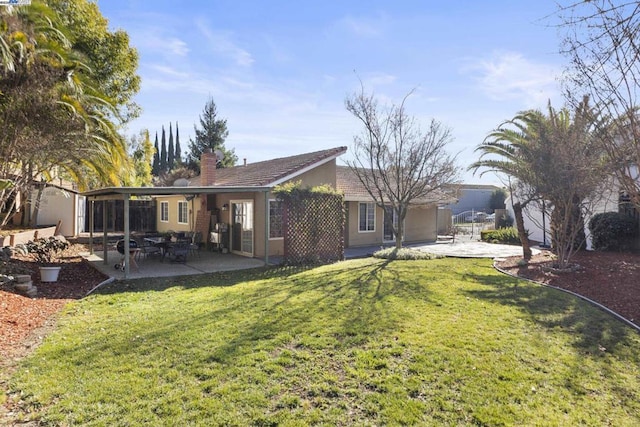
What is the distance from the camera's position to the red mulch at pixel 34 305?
5.77m

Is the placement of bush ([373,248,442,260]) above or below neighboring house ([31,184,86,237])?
below

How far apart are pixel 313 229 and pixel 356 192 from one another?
21.3ft

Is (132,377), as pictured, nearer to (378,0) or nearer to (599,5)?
(599,5)

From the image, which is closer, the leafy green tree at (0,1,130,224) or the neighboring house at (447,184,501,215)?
the leafy green tree at (0,1,130,224)

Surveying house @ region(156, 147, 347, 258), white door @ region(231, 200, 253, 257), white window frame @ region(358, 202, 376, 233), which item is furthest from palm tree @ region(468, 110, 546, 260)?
white door @ region(231, 200, 253, 257)

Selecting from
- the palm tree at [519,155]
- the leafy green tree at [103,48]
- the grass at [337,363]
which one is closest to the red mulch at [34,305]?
the grass at [337,363]

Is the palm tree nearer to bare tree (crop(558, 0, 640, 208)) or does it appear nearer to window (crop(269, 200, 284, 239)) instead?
bare tree (crop(558, 0, 640, 208))

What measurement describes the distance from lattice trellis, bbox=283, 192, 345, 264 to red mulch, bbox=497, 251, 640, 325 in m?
5.73

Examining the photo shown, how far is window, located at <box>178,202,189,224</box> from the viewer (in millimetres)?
20841

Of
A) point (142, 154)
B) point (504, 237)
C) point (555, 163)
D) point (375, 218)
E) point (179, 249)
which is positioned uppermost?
point (142, 154)

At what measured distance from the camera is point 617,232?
1544cm

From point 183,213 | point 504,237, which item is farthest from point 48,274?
point 504,237

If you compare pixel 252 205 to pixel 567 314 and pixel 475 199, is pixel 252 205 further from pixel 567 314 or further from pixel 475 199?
pixel 475 199

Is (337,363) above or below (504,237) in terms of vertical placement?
below
